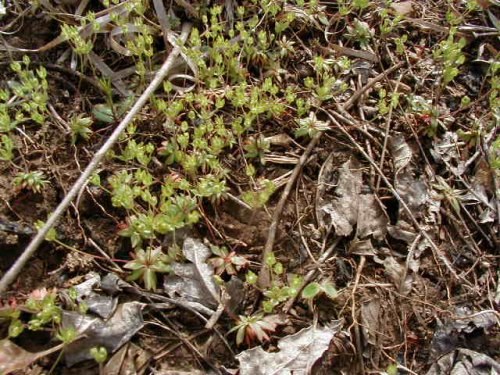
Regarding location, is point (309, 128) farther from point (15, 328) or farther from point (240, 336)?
point (15, 328)

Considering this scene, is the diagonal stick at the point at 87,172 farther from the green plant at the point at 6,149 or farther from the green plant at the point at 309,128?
the green plant at the point at 309,128

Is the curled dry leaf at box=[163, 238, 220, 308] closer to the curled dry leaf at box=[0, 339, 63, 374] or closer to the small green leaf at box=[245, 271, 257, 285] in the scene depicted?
the small green leaf at box=[245, 271, 257, 285]

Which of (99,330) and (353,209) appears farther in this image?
(353,209)

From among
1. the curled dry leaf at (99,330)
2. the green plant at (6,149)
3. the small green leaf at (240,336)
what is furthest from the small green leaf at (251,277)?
the green plant at (6,149)

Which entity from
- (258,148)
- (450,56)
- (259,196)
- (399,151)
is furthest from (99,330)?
(450,56)

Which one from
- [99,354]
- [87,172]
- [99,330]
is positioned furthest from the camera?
[87,172]

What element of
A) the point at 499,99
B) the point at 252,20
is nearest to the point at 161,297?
the point at 252,20

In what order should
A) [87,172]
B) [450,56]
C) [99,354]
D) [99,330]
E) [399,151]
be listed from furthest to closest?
[450,56], [399,151], [87,172], [99,330], [99,354]
